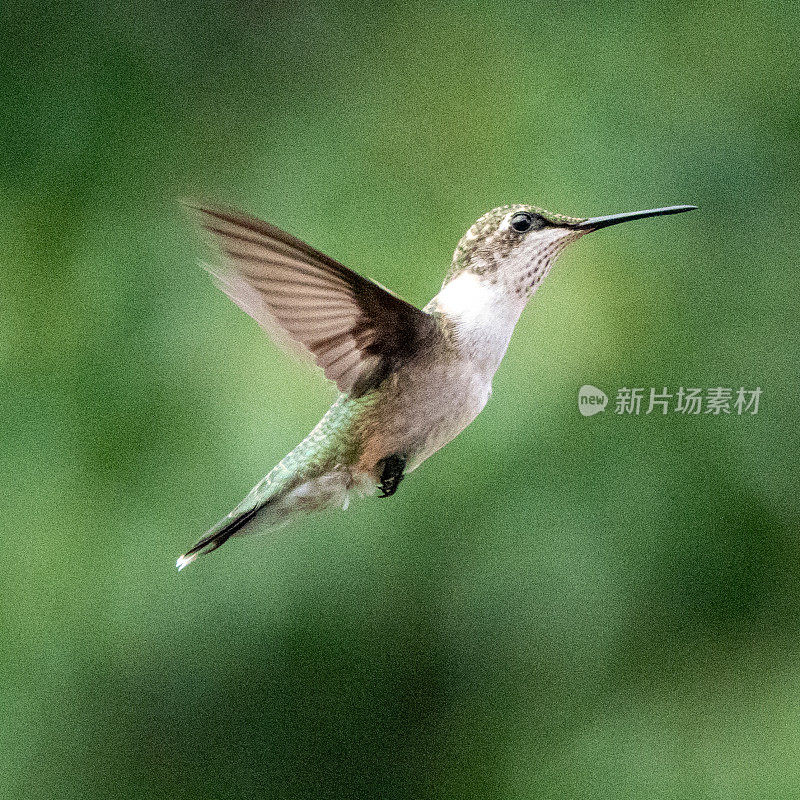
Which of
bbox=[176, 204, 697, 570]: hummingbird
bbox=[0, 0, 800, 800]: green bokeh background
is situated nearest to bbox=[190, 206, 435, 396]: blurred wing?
bbox=[176, 204, 697, 570]: hummingbird

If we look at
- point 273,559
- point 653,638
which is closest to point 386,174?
point 273,559

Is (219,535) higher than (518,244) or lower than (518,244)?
lower

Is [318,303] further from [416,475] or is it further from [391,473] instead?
[416,475]

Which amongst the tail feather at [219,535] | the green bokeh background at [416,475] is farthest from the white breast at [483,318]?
the green bokeh background at [416,475]

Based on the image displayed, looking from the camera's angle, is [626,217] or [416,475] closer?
[626,217]

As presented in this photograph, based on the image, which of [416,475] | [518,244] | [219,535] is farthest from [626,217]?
[416,475]
